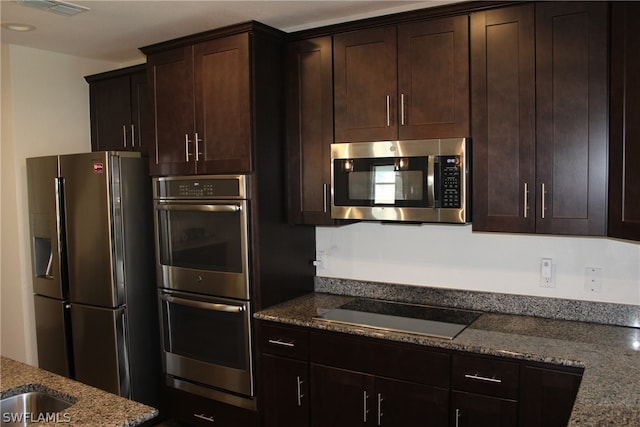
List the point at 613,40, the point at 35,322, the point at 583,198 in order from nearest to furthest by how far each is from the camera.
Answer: the point at 613,40 → the point at 583,198 → the point at 35,322

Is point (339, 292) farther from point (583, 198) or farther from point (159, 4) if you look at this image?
point (159, 4)

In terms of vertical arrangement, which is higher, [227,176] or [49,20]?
[49,20]

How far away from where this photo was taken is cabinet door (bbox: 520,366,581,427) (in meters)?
2.03

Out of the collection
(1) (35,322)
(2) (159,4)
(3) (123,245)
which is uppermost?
(2) (159,4)

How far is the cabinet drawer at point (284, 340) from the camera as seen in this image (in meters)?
2.67

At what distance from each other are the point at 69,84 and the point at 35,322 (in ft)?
5.69

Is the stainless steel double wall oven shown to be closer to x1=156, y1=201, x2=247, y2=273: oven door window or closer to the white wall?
x1=156, y1=201, x2=247, y2=273: oven door window

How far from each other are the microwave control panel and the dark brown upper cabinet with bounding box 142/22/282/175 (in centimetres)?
100

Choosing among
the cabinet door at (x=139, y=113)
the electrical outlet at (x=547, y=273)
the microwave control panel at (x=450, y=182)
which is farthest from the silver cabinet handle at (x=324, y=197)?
the cabinet door at (x=139, y=113)

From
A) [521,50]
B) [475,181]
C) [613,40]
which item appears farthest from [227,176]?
[613,40]

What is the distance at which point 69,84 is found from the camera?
381cm

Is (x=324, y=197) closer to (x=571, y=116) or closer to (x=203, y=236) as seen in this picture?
(x=203, y=236)

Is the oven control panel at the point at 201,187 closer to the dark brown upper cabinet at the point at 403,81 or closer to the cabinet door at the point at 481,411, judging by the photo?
the dark brown upper cabinet at the point at 403,81

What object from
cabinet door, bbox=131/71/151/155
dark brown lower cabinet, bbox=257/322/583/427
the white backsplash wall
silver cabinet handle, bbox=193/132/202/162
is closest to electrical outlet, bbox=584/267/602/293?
the white backsplash wall
